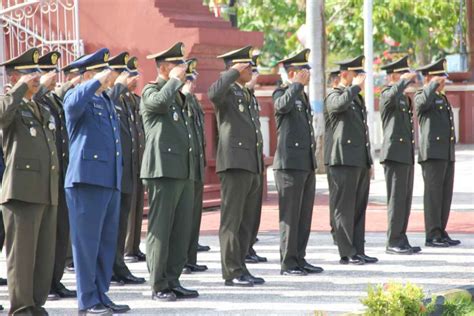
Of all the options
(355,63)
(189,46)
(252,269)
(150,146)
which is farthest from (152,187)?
(189,46)

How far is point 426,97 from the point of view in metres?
13.0

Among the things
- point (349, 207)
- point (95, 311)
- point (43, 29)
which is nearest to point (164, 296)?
point (95, 311)

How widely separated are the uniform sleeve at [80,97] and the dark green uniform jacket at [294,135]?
8.51 feet

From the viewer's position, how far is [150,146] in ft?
33.0

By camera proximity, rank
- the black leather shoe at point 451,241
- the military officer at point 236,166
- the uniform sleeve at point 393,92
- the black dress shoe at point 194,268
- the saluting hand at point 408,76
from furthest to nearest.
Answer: the black leather shoe at point 451,241 → the saluting hand at point 408,76 → the uniform sleeve at point 393,92 → the black dress shoe at point 194,268 → the military officer at point 236,166

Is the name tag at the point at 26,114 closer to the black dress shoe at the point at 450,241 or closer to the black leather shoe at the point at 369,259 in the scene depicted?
the black leather shoe at the point at 369,259

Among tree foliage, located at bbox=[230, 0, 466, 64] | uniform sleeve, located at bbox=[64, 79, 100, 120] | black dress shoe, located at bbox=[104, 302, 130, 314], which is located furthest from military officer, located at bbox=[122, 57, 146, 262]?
tree foliage, located at bbox=[230, 0, 466, 64]

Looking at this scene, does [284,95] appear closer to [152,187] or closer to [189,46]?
[152,187]

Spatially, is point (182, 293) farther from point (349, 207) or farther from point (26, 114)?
point (349, 207)

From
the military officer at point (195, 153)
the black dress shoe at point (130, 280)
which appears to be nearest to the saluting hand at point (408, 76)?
the military officer at point (195, 153)

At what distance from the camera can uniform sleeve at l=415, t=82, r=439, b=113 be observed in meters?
13.0

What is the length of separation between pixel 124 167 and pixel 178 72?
197 centimetres

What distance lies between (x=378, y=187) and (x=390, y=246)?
833 centimetres

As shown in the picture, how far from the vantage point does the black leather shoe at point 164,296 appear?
9922 millimetres
